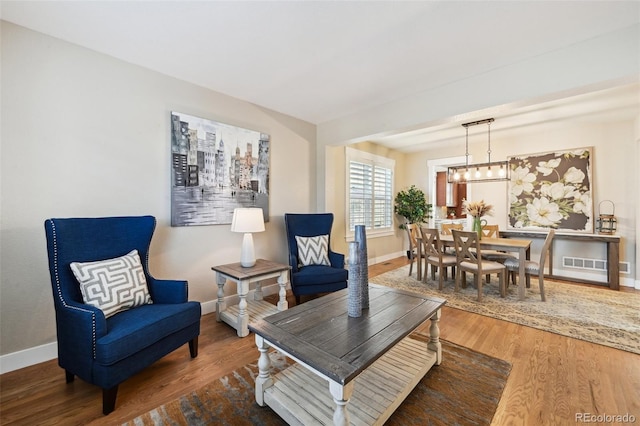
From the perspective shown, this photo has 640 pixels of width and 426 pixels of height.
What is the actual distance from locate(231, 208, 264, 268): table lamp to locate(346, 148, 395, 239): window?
2.40 metres

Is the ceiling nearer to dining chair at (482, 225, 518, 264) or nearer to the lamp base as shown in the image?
the lamp base

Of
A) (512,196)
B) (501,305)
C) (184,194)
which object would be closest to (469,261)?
(501,305)

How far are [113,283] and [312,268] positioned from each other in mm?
2016

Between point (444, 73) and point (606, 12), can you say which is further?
point (444, 73)

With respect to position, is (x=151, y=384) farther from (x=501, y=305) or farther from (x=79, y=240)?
(x=501, y=305)

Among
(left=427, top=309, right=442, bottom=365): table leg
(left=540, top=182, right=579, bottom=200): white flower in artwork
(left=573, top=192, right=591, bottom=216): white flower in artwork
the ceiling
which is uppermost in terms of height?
the ceiling

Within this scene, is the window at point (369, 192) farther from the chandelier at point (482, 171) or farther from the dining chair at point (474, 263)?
the dining chair at point (474, 263)

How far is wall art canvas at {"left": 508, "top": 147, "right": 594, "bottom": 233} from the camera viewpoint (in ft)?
14.1

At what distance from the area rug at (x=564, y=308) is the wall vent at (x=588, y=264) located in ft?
1.61

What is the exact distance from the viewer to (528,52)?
2281 millimetres

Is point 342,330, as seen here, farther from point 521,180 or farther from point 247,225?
point 521,180

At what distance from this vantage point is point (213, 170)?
297cm

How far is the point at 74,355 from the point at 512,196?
6.34 metres

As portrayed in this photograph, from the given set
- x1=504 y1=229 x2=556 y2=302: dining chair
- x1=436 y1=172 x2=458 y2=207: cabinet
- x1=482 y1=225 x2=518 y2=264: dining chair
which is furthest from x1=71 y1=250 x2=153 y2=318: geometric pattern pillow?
x1=436 y1=172 x2=458 y2=207: cabinet
